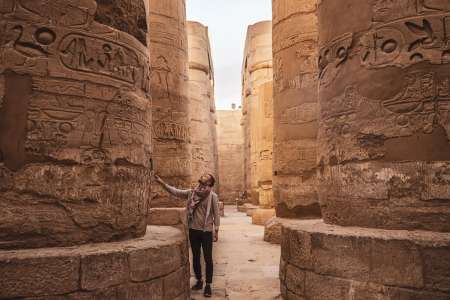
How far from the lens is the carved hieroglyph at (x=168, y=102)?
7.13 m

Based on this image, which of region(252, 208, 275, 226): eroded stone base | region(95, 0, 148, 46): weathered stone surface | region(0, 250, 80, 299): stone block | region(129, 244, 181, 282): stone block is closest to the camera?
region(0, 250, 80, 299): stone block

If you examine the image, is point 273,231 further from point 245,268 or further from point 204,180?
point 204,180

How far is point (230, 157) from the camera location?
77.6 feet

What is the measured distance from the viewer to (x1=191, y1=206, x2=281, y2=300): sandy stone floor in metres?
4.32

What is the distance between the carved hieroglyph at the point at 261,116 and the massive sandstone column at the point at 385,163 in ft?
21.7

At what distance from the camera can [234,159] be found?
23.6 m

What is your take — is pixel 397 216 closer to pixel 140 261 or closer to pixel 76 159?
pixel 140 261

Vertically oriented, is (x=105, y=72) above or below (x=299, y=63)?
below

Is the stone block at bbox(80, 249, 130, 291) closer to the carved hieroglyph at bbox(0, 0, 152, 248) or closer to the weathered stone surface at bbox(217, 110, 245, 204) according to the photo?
the carved hieroglyph at bbox(0, 0, 152, 248)

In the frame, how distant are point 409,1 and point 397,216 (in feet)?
5.56

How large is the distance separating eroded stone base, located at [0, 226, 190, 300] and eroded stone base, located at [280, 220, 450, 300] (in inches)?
44.0

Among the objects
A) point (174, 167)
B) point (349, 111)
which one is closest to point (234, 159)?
point (174, 167)

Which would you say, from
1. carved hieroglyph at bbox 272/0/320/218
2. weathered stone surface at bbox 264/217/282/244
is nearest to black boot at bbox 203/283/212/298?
carved hieroglyph at bbox 272/0/320/218

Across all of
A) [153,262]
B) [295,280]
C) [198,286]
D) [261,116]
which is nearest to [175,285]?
[153,262]
